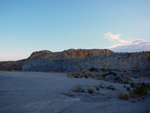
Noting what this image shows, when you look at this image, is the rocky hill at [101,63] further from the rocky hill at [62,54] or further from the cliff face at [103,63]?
the rocky hill at [62,54]

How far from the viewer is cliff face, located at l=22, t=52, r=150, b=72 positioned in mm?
24172

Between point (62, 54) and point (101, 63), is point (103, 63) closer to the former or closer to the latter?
point (101, 63)

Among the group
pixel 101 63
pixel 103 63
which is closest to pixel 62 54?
pixel 101 63

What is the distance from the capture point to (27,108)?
3.24 meters

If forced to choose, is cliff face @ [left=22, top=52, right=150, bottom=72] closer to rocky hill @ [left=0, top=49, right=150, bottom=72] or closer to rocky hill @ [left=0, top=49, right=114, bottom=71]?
rocky hill @ [left=0, top=49, right=150, bottom=72]

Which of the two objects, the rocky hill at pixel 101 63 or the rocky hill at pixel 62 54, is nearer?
the rocky hill at pixel 101 63

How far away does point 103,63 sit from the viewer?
95.1 ft

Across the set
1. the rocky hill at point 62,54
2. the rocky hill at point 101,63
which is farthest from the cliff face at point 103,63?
the rocky hill at point 62,54

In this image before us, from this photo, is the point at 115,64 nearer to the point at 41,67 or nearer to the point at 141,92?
the point at 41,67

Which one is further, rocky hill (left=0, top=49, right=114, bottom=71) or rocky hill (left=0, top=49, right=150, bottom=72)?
rocky hill (left=0, top=49, right=114, bottom=71)

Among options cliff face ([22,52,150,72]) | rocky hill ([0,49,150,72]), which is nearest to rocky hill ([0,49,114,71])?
rocky hill ([0,49,150,72])

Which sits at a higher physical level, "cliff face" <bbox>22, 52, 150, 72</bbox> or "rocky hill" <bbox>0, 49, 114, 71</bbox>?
"rocky hill" <bbox>0, 49, 114, 71</bbox>

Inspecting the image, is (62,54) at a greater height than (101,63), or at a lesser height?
greater

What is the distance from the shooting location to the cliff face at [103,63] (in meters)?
24.2
